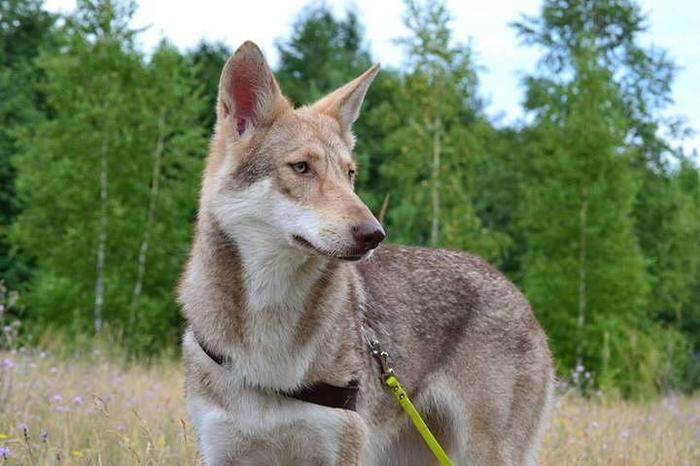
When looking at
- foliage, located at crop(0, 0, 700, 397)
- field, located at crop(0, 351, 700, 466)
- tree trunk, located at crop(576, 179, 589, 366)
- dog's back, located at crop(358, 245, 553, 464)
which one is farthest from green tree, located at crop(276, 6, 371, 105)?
dog's back, located at crop(358, 245, 553, 464)

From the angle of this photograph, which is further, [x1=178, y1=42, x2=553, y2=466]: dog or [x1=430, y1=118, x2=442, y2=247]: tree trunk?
[x1=430, y1=118, x2=442, y2=247]: tree trunk

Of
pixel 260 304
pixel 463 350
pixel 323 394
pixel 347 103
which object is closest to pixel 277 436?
pixel 323 394

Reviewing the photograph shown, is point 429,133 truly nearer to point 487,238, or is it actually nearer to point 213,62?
point 487,238

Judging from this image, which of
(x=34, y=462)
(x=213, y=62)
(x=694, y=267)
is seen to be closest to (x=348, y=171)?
(x=34, y=462)

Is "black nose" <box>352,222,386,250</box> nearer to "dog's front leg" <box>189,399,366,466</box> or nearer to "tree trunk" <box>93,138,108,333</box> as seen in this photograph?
"dog's front leg" <box>189,399,366,466</box>

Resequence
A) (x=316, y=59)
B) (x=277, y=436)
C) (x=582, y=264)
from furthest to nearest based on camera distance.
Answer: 1. (x=316, y=59)
2. (x=582, y=264)
3. (x=277, y=436)

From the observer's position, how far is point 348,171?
3926 mm

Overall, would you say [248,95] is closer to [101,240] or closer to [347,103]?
[347,103]

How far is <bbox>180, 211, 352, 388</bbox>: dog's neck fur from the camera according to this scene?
3.69 meters

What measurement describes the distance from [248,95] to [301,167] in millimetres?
489

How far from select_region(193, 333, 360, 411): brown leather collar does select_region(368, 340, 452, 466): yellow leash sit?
276 mm

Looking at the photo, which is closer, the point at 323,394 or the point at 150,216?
the point at 323,394

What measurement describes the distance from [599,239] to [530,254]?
5.47 feet

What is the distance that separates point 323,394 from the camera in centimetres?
368
